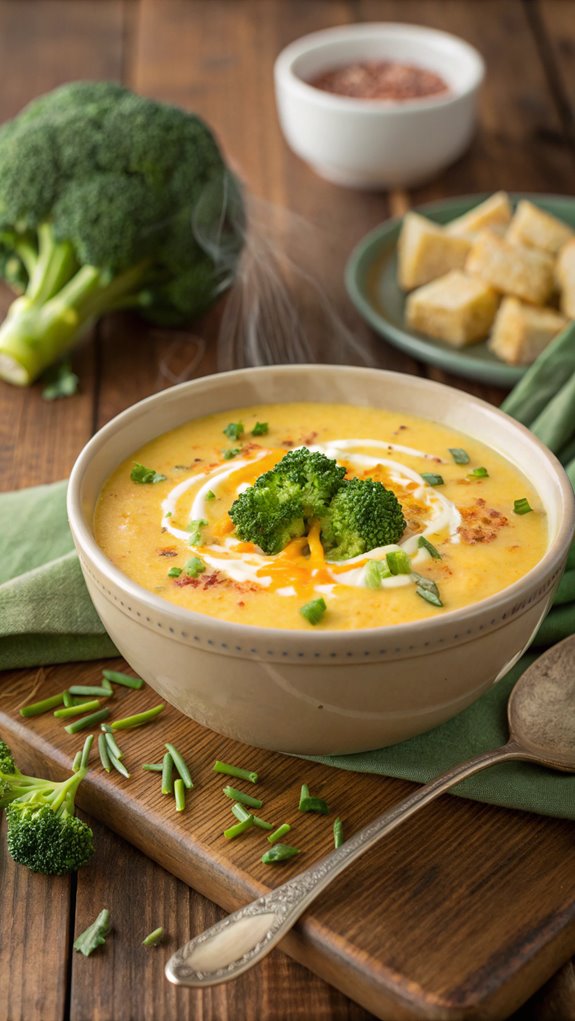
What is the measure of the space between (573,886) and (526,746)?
0.24 meters

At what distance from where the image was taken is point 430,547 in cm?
192

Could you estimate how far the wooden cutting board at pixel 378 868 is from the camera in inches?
64.4

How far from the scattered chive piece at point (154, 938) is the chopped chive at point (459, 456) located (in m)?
0.92

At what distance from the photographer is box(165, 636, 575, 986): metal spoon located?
1.57 m

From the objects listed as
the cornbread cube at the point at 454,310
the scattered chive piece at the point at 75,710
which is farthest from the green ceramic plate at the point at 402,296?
the scattered chive piece at the point at 75,710

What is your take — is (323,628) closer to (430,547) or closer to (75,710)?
(430,547)

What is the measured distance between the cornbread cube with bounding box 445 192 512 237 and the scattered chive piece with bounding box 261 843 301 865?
205cm

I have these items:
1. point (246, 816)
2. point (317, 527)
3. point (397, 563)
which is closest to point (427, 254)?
point (317, 527)

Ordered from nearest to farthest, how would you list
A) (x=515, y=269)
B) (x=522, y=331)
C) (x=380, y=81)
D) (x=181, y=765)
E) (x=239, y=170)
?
(x=181, y=765)
(x=522, y=331)
(x=515, y=269)
(x=380, y=81)
(x=239, y=170)

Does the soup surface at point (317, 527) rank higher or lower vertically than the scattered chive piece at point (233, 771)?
higher

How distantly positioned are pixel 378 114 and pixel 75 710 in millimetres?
2253

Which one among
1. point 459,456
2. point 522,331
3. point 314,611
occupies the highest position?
point 314,611

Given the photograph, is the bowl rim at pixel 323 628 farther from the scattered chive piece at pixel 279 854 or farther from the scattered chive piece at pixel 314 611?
the scattered chive piece at pixel 279 854

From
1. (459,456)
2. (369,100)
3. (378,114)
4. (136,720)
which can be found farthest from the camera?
(369,100)
